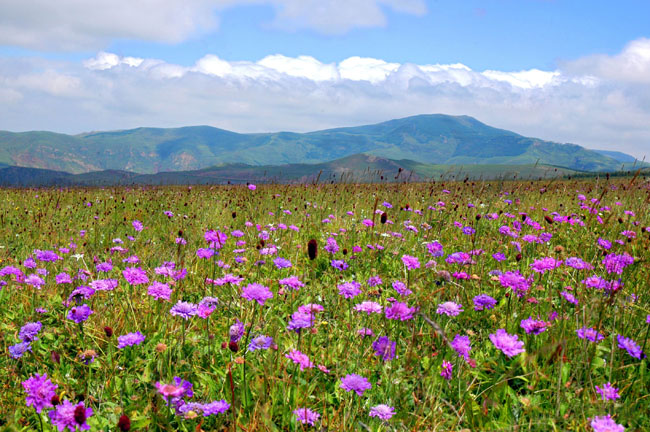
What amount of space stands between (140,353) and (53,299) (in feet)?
3.26

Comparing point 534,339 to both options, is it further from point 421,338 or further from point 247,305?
point 247,305

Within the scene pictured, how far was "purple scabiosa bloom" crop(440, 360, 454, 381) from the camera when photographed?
1.99 m

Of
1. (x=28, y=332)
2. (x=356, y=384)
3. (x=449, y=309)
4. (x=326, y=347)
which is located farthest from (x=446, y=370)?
(x=28, y=332)

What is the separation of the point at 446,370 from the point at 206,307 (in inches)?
50.9

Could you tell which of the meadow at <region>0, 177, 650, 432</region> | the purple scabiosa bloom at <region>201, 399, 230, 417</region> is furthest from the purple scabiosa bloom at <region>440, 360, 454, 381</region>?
the purple scabiosa bloom at <region>201, 399, 230, 417</region>

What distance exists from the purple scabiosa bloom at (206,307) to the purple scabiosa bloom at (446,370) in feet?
3.93

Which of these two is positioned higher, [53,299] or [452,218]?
[452,218]

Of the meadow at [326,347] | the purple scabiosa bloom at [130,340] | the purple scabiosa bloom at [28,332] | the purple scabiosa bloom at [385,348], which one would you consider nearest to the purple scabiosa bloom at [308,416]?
the meadow at [326,347]

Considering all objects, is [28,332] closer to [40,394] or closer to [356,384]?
[40,394]

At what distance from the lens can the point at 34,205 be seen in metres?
8.08

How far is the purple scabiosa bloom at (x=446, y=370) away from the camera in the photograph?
1.99m

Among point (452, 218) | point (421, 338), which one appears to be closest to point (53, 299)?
point (421, 338)

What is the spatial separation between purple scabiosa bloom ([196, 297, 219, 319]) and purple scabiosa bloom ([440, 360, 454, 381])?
1.20m

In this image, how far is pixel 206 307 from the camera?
86.2 inches
